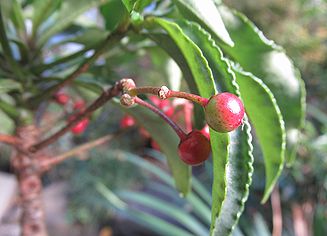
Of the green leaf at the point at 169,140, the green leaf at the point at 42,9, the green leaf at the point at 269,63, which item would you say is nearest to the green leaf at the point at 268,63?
the green leaf at the point at 269,63

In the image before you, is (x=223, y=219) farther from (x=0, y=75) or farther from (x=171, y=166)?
(x=0, y=75)

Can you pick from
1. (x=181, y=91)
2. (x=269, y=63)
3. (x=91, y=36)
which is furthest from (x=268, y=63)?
(x=91, y=36)

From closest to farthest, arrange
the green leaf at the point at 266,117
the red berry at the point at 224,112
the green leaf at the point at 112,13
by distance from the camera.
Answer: the red berry at the point at 224,112 → the green leaf at the point at 266,117 → the green leaf at the point at 112,13

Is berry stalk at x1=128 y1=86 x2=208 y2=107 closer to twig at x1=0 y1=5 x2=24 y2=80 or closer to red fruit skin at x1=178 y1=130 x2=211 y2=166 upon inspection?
red fruit skin at x1=178 y1=130 x2=211 y2=166

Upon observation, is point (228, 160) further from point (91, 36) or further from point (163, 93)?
point (91, 36)

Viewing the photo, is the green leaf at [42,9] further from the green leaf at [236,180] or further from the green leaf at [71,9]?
the green leaf at [236,180]

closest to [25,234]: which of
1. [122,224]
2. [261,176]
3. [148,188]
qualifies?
[261,176]
